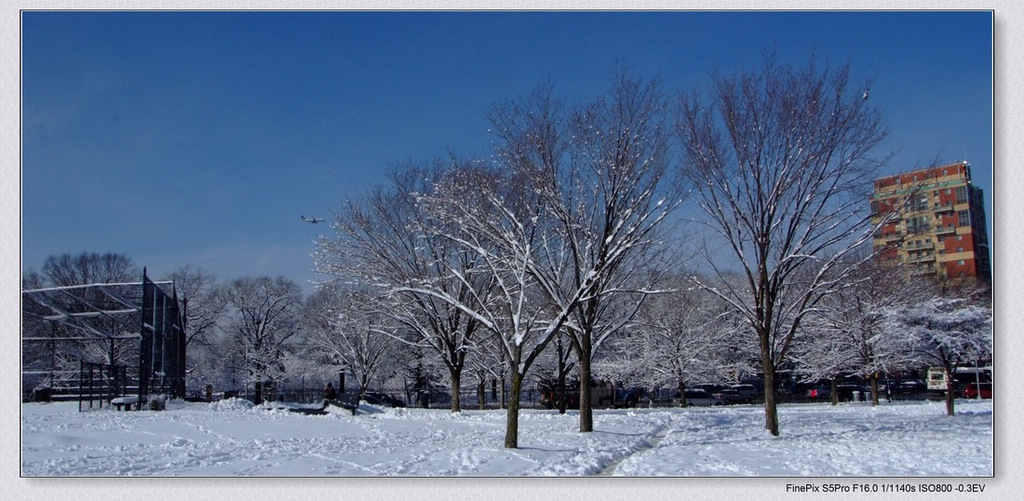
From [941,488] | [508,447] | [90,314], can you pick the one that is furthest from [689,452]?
[90,314]

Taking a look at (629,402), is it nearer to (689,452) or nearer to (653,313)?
(653,313)

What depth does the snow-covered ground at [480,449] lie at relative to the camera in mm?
10938

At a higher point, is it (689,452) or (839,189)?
(839,189)

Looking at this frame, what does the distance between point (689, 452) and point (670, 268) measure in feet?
26.1

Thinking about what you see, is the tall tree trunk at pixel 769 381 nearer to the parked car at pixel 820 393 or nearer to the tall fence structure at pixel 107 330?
the tall fence structure at pixel 107 330

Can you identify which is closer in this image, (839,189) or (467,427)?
(839,189)

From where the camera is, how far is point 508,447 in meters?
13.9

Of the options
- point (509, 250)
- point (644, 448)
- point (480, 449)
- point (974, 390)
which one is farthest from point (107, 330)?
point (974, 390)

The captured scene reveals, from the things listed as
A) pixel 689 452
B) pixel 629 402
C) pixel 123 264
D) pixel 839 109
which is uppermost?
pixel 839 109

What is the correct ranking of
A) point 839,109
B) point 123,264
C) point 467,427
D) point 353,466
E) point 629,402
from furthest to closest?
point 629,402 < point 123,264 < point 467,427 < point 839,109 < point 353,466

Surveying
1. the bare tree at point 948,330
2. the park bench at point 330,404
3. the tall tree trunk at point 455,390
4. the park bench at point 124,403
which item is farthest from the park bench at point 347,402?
the bare tree at point 948,330

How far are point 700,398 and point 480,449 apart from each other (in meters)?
36.6

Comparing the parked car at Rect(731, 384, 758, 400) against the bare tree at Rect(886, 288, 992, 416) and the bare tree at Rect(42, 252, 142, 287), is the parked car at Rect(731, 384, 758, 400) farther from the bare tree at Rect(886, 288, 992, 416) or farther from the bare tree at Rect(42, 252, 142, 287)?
the bare tree at Rect(42, 252, 142, 287)

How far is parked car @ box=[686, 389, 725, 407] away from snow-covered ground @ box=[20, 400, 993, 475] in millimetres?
24500
